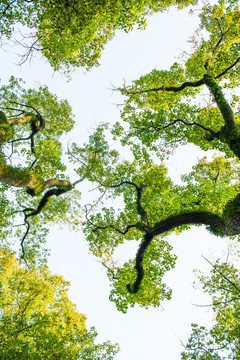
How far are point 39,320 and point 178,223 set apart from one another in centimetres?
918

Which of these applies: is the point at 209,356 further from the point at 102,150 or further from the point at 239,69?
the point at 239,69

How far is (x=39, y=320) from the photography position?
34.5 feet

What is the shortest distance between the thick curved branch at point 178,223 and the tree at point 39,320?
4.33m

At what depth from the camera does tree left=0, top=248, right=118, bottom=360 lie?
8883 millimetres

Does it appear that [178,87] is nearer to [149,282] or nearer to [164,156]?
[164,156]

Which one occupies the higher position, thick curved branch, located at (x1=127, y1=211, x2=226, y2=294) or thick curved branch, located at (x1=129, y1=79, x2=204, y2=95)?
thick curved branch, located at (x1=129, y1=79, x2=204, y2=95)

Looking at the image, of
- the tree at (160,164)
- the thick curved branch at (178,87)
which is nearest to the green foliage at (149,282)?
the tree at (160,164)

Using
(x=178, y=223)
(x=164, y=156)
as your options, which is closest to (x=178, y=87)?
(x=164, y=156)

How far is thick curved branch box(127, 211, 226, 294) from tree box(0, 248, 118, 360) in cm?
433

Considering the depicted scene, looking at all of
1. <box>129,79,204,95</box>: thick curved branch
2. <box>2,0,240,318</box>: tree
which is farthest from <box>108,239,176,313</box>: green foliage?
<box>129,79,204,95</box>: thick curved branch

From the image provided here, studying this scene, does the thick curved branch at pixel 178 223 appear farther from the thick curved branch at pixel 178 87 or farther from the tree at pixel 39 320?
the thick curved branch at pixel 178 87

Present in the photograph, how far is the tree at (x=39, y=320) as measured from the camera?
8.88m

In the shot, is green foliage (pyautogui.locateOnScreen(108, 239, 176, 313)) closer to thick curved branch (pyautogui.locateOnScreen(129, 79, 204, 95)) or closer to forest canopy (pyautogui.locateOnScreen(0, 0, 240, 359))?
forest canopy (pyautogui.locateOnScreen(0, 0, 240, 359))

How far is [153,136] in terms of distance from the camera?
1173 centimetres
